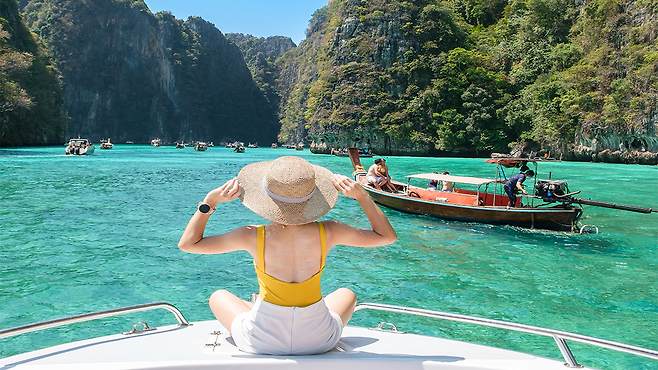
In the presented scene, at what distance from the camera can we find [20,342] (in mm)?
4844

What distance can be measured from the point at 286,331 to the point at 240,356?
9.3 inches

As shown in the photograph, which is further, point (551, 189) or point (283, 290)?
point (551, 189)

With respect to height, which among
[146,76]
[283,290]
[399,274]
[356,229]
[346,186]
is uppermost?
[146,76]

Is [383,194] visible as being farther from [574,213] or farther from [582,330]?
[582,330]

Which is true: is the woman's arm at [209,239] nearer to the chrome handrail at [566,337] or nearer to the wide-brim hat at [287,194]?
the wide-brim hat at [287,194]

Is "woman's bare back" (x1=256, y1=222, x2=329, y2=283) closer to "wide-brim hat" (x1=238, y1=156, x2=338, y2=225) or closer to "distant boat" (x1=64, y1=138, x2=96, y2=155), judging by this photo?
"wide-brim hat" (x1=238, y1=156, x2=338, y2=225)

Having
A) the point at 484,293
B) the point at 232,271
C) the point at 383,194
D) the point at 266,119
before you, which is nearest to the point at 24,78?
the point at 383,194

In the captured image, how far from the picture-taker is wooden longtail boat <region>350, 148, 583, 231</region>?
35.9ft

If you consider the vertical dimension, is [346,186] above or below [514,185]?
above

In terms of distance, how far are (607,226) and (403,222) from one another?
516 centimetres

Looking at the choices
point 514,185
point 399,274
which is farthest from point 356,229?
point 514,185

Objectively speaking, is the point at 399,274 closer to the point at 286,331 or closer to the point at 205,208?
the point at 286,331

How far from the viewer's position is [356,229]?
7.50 ft

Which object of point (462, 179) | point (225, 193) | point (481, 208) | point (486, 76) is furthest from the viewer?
point (486, 76)
